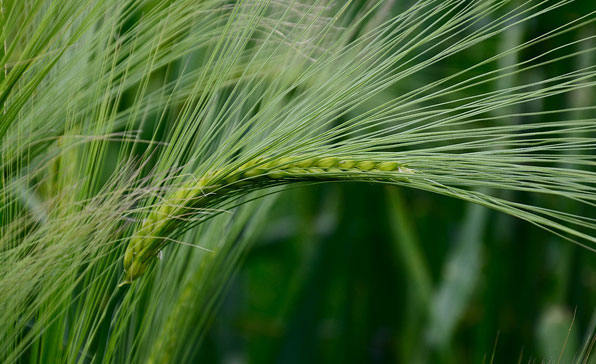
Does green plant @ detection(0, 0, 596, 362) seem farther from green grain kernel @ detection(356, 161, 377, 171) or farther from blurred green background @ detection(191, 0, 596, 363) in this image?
blurred green background @ detection(191, 0, 596, 363)

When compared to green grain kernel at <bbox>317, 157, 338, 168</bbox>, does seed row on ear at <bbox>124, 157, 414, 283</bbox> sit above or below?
below

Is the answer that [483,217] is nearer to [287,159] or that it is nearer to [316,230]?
[316,230]

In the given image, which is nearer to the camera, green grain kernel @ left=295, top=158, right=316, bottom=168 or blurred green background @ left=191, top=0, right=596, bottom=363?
green grain kernel @ left=295, top=158, right=316, bottom=168

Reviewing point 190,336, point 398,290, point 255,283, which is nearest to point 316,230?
point 398,290

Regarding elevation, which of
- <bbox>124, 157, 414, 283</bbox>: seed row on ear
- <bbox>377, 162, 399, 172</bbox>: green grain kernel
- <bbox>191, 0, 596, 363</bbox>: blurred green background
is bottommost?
<bbox>191, 0, 596, 363</bbox>: blurred green background

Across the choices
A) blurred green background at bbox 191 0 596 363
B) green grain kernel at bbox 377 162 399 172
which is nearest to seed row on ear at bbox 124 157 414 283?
green grain kernel at bbox 377 162 399 172

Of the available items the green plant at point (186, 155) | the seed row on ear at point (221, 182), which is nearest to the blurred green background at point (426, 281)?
the green plant at point (186, 155)

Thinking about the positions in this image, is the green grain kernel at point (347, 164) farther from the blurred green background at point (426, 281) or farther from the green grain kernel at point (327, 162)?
the blurred green background at point (426, 281)
